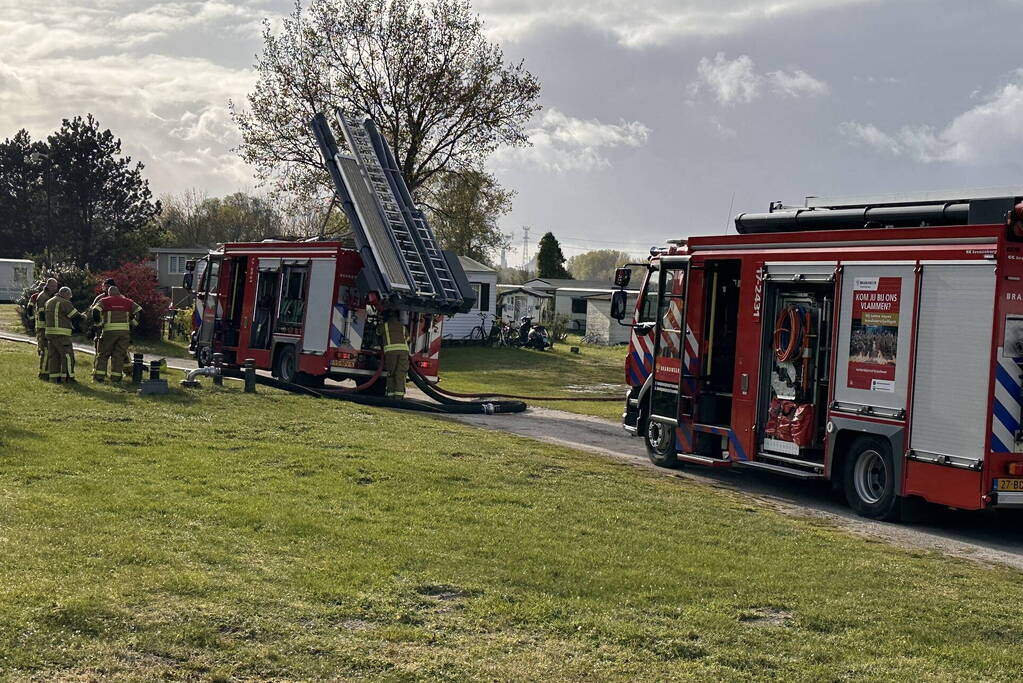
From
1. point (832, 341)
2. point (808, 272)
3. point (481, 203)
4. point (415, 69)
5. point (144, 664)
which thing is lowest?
point (144, 664)

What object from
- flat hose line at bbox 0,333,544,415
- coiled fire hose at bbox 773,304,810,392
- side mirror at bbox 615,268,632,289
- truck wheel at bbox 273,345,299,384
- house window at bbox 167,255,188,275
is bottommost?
flat hose line at bbox 0,333,544,415

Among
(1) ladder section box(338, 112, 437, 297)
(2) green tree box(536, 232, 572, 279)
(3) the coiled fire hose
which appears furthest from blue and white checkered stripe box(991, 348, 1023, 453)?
(2) green tree box(536, 232, 572, 279)

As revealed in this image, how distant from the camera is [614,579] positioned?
8.09 m

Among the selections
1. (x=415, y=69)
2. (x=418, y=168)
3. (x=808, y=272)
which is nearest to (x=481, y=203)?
(x=418, y=168)

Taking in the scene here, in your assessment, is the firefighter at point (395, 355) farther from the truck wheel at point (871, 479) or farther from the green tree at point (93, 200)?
the green tree at point (93, 200)

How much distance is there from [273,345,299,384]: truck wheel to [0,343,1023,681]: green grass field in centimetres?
917

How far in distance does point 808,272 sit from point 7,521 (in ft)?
27.7

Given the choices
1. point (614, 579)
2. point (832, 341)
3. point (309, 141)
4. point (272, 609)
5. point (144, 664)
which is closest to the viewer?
point (144, 664)

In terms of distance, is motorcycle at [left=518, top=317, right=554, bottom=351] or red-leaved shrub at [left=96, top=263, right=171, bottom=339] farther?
motorcycle at [left=518, top=317, right=554, bottom=351]

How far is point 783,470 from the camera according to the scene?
42.3ft

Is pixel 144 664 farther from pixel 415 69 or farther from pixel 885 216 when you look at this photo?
pixel 415 69

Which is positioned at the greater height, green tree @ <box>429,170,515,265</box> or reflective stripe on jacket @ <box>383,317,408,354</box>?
green tree @ <box>429,170,515,265</box>

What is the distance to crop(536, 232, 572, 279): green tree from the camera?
94.6m

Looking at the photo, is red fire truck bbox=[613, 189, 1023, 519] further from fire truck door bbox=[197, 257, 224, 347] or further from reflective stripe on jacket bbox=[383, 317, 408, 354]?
fire truck door bbox=[197, 257, 224, 347]
